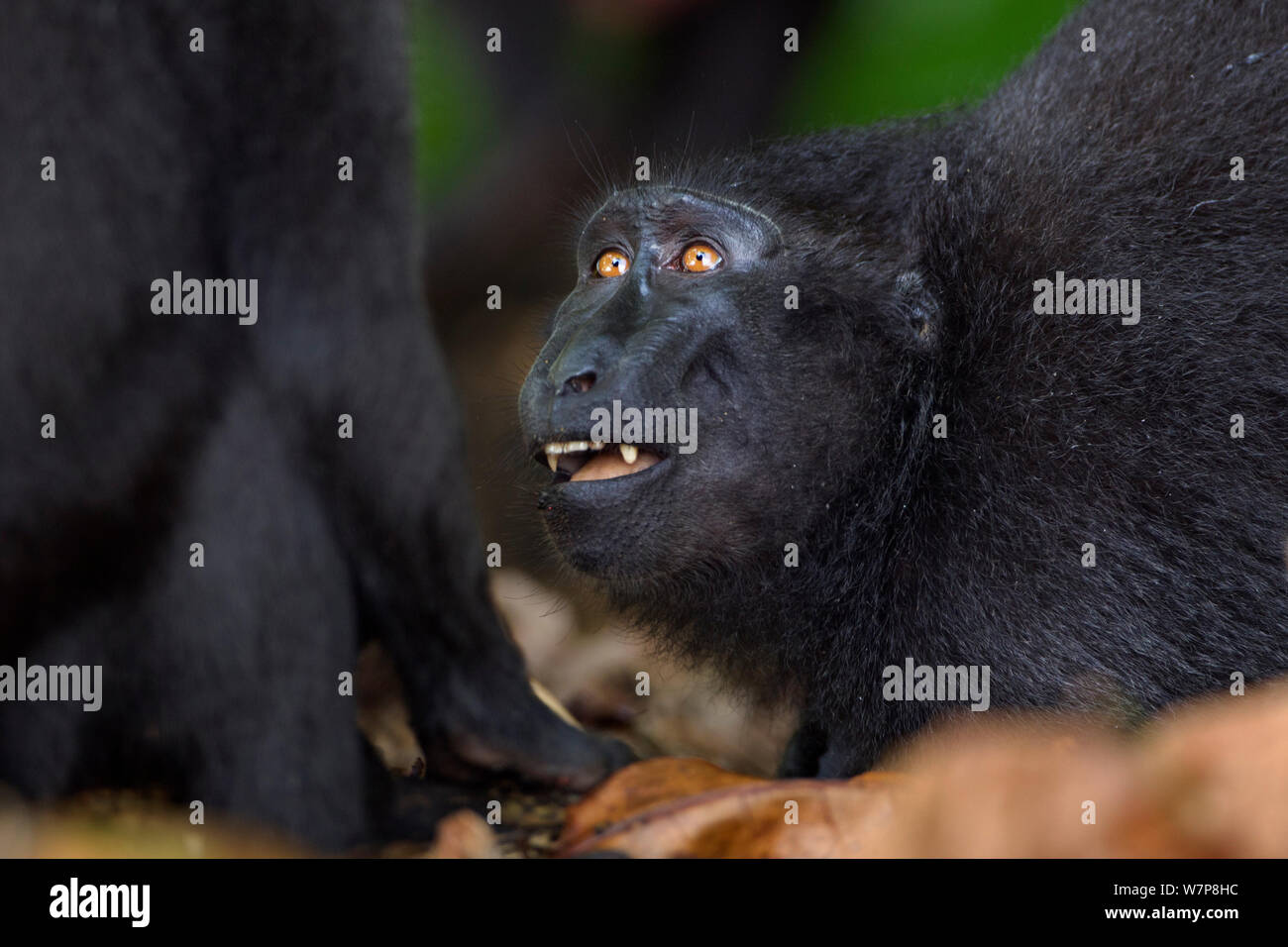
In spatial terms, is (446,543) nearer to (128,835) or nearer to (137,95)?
(128,835)

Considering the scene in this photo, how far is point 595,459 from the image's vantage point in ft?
9.12

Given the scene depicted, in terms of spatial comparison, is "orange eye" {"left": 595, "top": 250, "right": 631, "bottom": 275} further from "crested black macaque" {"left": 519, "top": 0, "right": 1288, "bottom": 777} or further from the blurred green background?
the blurred green background

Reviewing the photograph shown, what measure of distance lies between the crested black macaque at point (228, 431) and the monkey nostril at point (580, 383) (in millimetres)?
466

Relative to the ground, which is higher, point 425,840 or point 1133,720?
point 1133,720

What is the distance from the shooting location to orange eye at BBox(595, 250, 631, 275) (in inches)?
119

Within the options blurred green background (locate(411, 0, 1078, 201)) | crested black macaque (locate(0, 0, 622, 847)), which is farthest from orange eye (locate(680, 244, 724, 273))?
blurred green background (locate(411, 0, 1078, 201))

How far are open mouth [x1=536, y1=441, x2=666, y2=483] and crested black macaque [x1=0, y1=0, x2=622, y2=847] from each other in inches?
12.5

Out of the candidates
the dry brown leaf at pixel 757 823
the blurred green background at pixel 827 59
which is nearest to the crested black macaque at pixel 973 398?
the dry brown leaf at pixel 757 823

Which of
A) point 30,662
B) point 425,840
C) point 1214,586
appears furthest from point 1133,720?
point 30,662

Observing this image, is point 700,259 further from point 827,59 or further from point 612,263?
point 827,59

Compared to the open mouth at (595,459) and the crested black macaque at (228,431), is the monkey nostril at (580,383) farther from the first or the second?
the crested black macaque at (228,431)

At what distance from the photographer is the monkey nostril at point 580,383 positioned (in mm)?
2594

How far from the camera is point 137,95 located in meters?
2.55

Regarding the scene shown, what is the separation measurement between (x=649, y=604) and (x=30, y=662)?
132 cm
